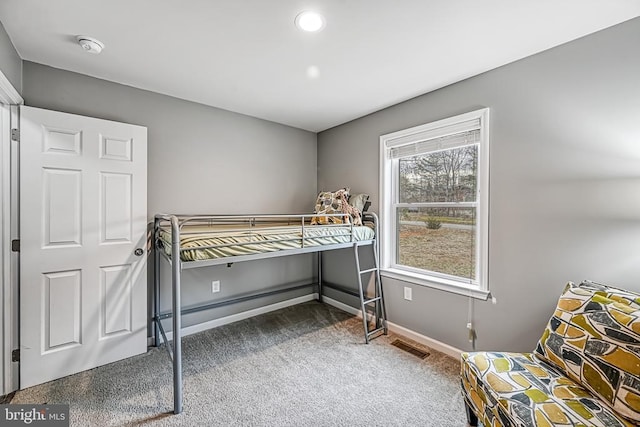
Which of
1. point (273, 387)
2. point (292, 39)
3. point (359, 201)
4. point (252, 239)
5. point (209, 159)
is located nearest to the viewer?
point (292, 39)

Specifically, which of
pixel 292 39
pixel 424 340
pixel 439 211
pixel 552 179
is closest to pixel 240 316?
pixel 424 340

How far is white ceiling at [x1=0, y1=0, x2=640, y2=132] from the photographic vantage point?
148 centimetres

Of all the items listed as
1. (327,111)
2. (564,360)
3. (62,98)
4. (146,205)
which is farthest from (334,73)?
(564,360)

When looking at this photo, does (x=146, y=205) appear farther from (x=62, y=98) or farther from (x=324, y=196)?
(x=324, y=196)

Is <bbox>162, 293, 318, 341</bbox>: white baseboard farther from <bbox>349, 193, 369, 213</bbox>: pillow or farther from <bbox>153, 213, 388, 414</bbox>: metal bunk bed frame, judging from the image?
<bbox>349, 193, 369, 213</bbox>: pillow

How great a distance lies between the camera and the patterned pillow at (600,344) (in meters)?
1.13

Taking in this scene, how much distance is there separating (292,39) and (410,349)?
2636 mm

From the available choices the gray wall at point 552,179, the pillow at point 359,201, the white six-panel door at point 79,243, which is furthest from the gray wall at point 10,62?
the gray wall at point 552,179

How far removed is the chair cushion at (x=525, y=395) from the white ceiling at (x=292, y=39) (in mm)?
1897

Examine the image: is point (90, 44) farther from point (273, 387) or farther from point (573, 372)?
point (573, 372)

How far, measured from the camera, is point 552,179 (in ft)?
6.06

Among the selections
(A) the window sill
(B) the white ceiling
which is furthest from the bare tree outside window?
(B) the white ceiling

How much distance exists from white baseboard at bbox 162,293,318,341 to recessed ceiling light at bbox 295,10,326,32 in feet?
9.04

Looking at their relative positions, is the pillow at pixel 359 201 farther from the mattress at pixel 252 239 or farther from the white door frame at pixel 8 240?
the white door frame at pixel 8 240
